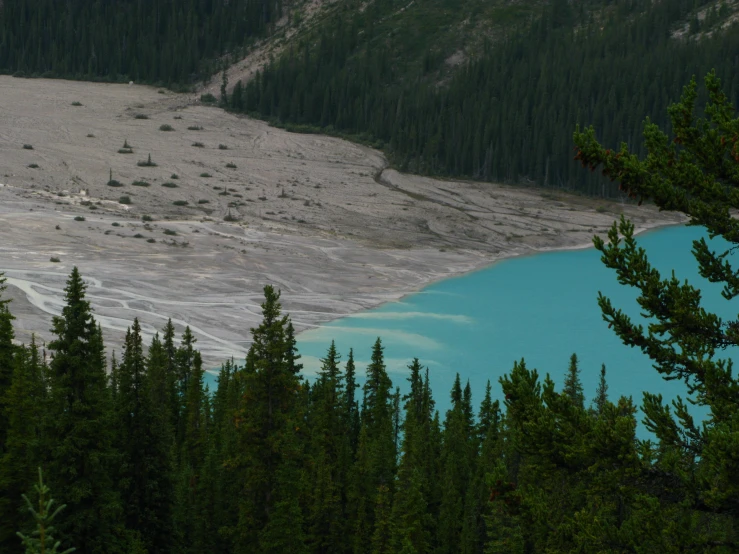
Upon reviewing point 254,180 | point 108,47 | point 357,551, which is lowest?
point 357,551

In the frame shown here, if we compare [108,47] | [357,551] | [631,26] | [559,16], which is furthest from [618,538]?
[108,47]

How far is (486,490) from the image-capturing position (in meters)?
32.2

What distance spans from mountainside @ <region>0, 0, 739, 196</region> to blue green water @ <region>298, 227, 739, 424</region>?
41.7m

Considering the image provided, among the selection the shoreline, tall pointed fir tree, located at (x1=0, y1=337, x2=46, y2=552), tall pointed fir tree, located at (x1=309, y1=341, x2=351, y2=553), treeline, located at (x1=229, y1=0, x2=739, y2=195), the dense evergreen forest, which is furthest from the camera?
treeline, located at (x1=229, y1=0, x2=739, y2=195)

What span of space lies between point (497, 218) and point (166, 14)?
107464 mm

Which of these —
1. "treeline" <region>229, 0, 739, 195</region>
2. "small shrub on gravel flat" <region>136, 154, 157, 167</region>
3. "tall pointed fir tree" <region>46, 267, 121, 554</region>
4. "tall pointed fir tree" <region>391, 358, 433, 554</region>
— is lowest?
"tall pointed fir tree" <region>391, 358, 433, 554</region>

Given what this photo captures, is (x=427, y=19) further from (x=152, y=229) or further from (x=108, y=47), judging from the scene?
(x=152, y=229)

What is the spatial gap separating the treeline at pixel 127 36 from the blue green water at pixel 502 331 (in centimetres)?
10360

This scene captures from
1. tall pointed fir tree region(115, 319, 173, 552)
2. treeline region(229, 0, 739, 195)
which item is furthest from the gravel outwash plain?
tall pointed fir tree region(115, 319, 173, 552)

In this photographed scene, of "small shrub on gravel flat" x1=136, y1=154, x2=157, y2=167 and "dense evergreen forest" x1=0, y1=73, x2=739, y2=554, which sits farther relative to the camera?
"small shrub on gravel flat" x1=136, y1=154, x2=157, y2=167

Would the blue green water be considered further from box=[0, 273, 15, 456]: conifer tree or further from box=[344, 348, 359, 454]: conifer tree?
box=[0, 273, 15, 456]: conifer tree

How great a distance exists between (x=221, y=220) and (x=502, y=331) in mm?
29563

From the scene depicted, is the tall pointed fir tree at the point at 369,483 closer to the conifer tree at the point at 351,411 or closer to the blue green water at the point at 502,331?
the conifer tree at the point at 351,411

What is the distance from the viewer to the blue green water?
187 ft
